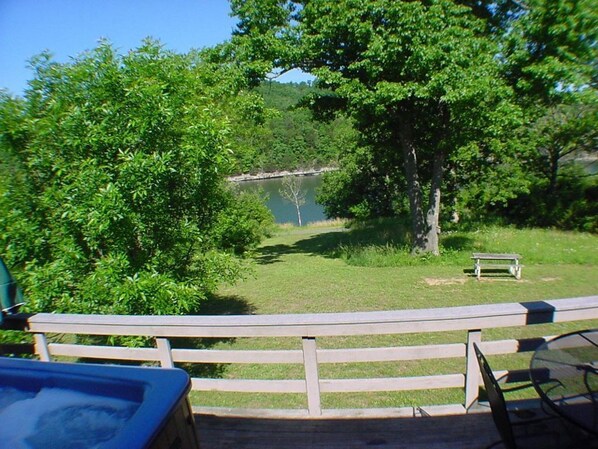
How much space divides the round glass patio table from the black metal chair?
0.12 meters

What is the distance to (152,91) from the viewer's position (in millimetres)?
3861

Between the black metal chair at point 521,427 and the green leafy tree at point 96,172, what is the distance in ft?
10.2

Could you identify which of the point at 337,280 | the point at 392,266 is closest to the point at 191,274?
the point at 337,280

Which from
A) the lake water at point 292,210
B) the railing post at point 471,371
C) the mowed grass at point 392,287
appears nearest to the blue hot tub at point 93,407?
the railing post at point 471,371

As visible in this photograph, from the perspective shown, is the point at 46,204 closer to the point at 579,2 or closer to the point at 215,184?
the point at 215,184

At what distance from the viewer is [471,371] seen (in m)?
2.59

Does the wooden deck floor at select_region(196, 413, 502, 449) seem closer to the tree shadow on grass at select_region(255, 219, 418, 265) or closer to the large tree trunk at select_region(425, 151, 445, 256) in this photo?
the large tree trunk at select_region(425, 151, 445, 256)

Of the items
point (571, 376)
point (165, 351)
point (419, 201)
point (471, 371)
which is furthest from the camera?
point (419, 201)

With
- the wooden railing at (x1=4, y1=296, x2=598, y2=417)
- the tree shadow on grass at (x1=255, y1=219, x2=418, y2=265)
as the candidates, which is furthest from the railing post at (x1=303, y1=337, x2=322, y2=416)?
the tree shadow on grass at (x1=255, y1=219, x2=418, y2=265)

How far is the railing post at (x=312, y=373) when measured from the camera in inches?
100

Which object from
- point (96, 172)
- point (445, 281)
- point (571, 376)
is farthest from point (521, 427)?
point (445, 281)

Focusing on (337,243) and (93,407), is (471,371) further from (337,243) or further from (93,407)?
(337,243)

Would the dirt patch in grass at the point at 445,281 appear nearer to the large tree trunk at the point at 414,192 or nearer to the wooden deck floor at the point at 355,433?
the large tree trunk at the point at 414,192

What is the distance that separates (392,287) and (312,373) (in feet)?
22.0
